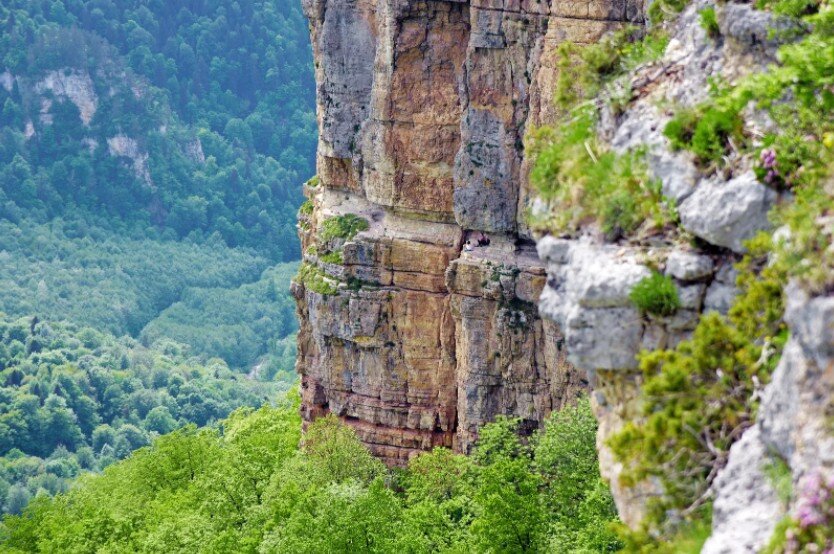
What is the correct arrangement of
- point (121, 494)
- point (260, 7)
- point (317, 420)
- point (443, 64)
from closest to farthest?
point (443, 64) → point (317, 420) → point (121, 494) → point (260, 7)

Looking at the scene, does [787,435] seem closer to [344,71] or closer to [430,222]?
[430,222]

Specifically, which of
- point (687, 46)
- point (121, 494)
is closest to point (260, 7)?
point (121, 494)

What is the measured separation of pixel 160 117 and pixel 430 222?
140 metres

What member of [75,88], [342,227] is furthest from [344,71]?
[75,88]

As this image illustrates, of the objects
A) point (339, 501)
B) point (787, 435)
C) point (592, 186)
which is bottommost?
point (339, 501)

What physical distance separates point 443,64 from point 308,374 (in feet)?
41.8

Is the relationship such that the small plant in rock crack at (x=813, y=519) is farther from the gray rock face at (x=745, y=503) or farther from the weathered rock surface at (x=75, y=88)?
the weathered rock surface at (x=75, y=88)

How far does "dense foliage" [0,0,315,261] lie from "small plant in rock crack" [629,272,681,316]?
510 feet

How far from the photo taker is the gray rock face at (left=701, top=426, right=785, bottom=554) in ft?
49.9

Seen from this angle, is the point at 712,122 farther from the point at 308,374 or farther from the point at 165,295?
the point at 165,295

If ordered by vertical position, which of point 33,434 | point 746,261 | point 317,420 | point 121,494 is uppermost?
point 746,261

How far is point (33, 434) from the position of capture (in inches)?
4764

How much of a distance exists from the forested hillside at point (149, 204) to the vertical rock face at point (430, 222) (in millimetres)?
76104

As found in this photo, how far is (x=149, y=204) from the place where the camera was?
176250 mm
